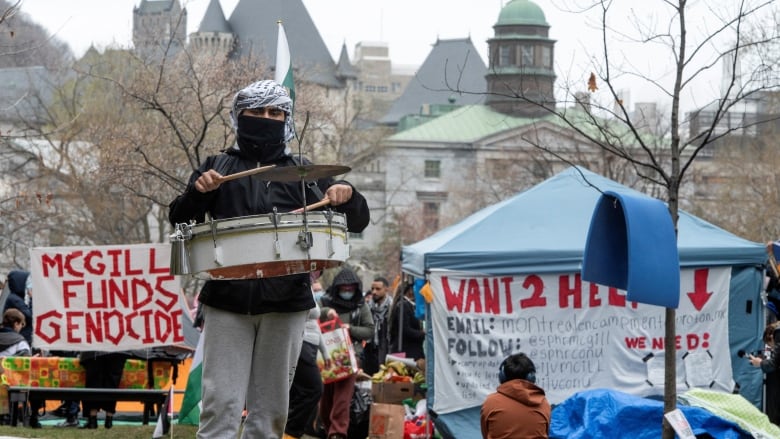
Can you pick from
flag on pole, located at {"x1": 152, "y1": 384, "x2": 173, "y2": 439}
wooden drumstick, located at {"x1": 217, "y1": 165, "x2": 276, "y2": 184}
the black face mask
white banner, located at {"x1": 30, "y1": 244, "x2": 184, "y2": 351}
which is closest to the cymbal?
wooden drumstick, located at {"x1": 217, "y1": 165, "x2": 276, "y2": 184}

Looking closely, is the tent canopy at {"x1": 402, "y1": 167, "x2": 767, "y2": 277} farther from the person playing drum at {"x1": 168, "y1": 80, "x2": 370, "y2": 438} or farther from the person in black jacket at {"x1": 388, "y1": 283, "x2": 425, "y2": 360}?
the person playing drum at {"x1": 168, "y1": 80, "x2": 370, "y2": 438}

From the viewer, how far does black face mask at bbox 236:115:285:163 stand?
532 centimetres

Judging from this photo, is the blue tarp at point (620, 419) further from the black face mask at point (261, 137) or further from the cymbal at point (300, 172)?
the cymbal at point (300, 172)

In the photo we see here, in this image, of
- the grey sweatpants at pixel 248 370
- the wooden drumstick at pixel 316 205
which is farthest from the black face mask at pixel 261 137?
the grey sweatpants at pixel 248 370

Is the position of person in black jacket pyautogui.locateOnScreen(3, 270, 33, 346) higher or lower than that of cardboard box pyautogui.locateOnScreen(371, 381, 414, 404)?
higher

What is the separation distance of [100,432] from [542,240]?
4.30 metres

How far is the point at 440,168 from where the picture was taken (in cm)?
10706

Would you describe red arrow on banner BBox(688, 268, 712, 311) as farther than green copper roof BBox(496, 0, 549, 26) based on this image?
No

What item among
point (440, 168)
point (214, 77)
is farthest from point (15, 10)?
point (440, 168)

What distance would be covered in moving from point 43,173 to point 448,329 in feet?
89.4

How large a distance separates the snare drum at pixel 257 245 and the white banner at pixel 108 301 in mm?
6556

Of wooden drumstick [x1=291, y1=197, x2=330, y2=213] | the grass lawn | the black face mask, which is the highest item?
the black face mask

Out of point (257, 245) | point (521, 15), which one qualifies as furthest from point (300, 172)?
point (521, 15)

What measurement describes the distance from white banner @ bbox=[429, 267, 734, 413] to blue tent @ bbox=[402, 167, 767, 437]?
13 centimetres
